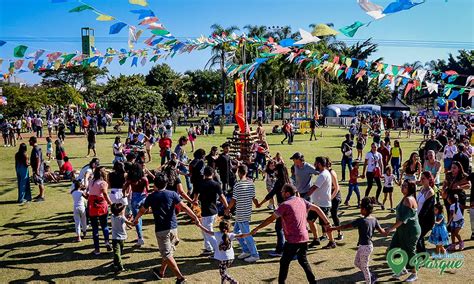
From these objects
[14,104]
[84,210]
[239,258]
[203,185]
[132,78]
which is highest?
[132,78]

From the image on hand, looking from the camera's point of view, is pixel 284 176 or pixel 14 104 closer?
pixel 284 176

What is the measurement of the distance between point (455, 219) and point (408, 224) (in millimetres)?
2140

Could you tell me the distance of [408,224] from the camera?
638 centimetres

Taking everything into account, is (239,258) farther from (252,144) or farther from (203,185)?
(252,144)

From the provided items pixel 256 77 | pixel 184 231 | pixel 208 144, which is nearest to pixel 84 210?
pixel 184 231

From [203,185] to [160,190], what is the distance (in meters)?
1.08

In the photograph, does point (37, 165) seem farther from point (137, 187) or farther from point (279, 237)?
point (279, 237)

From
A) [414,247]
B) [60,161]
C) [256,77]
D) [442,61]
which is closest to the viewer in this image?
[414,247]

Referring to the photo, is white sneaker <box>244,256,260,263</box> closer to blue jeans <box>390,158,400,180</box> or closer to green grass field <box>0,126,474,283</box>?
green grass field <box>0,126,474,283</box>

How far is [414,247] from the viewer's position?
650 centimetres

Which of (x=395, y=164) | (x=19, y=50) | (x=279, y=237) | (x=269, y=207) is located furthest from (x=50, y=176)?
(x=395, y=164)

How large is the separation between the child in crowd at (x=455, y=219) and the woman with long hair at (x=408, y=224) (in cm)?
175

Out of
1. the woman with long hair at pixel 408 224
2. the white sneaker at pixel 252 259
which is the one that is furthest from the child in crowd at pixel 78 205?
the woman with long hair at pixel 408 224

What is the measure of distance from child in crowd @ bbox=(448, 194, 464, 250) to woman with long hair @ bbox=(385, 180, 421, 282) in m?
1.75
